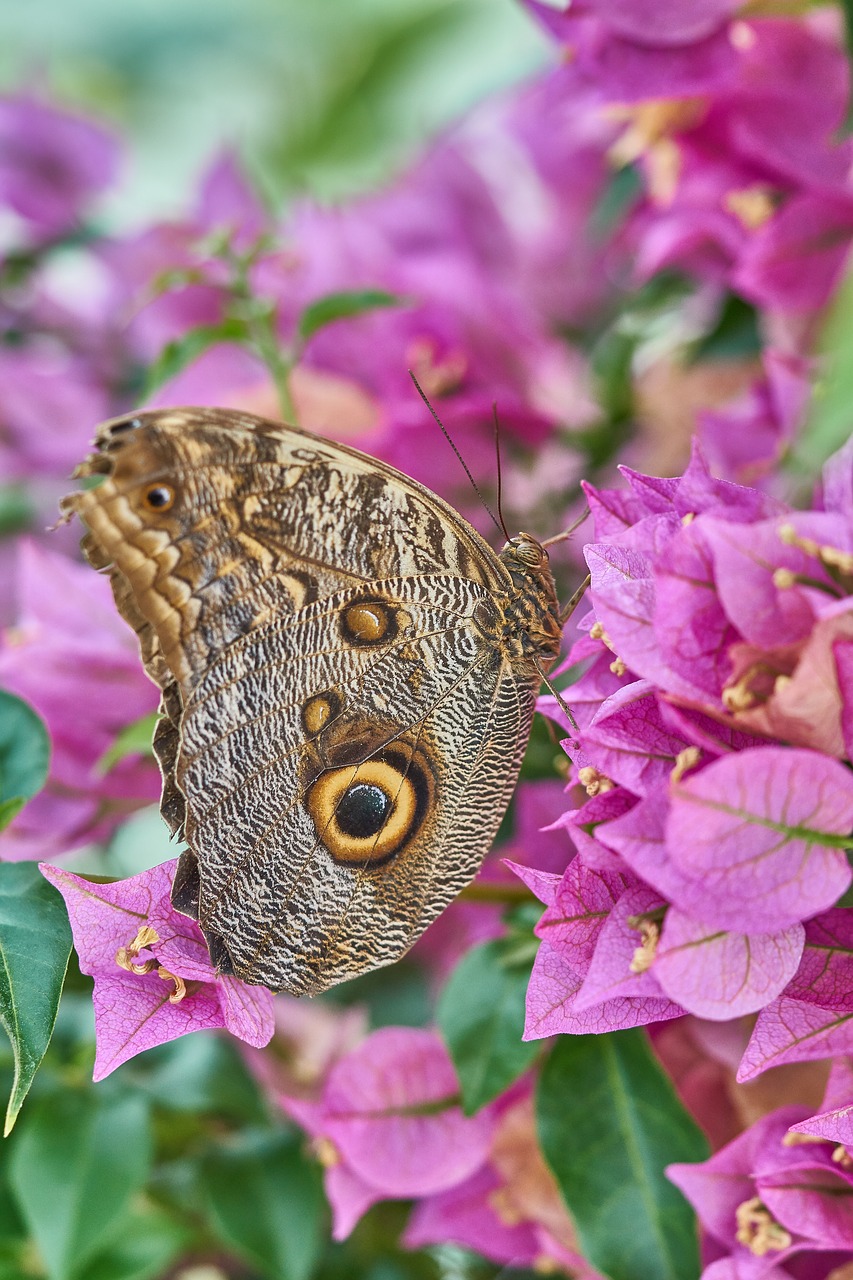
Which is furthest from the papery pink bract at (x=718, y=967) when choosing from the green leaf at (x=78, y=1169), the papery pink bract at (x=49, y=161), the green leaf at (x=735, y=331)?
the papery pink bract at (x=49, y=161)

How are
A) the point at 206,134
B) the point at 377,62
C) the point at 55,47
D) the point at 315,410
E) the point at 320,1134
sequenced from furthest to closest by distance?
the point at 206,134 < the point at 55,47 < the point at 377,62 < the point at 315,410 < the point at 320,1134

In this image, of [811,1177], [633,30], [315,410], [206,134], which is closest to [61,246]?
[315,410]

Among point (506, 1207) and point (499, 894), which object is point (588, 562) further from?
point (506, 1207)

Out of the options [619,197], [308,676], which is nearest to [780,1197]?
[308,676]

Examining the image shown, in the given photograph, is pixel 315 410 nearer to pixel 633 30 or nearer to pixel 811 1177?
pixel 633 30

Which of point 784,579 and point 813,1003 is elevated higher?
point 784,579

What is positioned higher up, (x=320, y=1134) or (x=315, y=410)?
(x=315, y=410)

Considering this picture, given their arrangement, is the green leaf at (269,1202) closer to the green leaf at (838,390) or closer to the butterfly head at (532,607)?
the butterfly head at (532,607)
